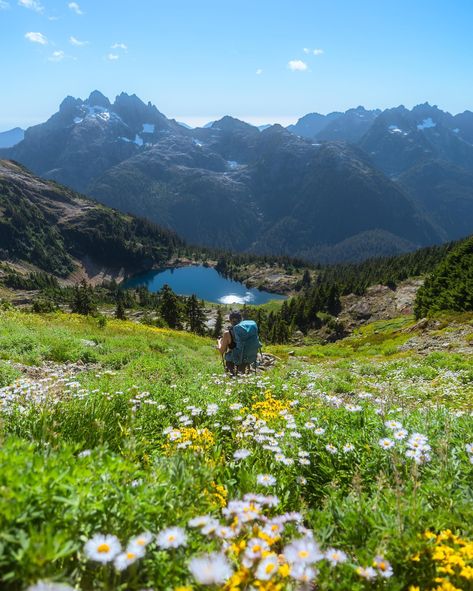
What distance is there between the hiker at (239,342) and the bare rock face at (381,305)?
79019 millimetres

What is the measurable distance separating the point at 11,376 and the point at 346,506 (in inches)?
390

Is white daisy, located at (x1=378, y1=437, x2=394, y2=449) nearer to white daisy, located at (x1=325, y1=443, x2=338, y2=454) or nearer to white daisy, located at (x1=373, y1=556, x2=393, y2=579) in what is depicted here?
white daisy, located at (x1=325, y1=443, x2=338, y2=454)

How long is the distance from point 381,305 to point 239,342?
92.9m

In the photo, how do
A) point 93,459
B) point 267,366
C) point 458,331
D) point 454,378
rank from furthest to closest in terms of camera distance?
point 458,331 < point 267,366 < point 454,378 < point 93,459

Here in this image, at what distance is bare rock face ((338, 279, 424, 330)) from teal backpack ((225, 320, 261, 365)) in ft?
259

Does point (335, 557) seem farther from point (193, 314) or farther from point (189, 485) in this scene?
point (193, 314)

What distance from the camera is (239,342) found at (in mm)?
12883

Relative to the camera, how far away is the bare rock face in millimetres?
90500

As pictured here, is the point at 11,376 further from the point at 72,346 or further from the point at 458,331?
the point at 458,331

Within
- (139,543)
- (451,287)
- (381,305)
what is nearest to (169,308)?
(381,305)

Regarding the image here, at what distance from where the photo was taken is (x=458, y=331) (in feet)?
97.9

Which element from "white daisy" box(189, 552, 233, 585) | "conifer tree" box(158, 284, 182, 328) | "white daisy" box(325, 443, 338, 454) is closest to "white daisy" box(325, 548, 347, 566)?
"white daisy" box(189, 552, 233, 585)

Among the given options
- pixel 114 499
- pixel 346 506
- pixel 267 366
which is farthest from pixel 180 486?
pixel 267 366

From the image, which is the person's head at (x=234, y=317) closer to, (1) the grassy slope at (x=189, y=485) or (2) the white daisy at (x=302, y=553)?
(1) the grassy slope at (x=189, y=485)
